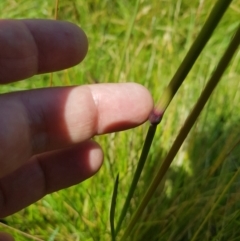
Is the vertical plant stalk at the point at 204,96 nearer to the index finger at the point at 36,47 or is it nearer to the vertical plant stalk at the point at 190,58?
the vertical plant stalk at the point at 190,58

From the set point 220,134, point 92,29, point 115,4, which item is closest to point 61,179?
point 220,134

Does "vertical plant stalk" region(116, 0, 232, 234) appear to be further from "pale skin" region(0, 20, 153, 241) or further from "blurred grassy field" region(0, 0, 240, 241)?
"blurred grassy field" region(0, 0, 240, 241)

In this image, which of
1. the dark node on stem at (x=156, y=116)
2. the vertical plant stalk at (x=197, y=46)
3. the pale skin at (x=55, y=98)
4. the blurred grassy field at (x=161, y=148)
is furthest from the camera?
the blurred grassy field at (x=161, y=148)

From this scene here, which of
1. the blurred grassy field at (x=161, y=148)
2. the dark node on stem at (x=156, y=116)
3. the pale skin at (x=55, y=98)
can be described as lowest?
the blurred grassy field at (x=161, y=148)

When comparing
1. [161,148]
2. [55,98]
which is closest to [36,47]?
[55,98]

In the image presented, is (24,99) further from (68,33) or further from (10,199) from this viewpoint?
(10,199)

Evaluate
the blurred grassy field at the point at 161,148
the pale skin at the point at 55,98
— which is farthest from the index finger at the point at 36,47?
the blurred grassy field at the point at 161,148
